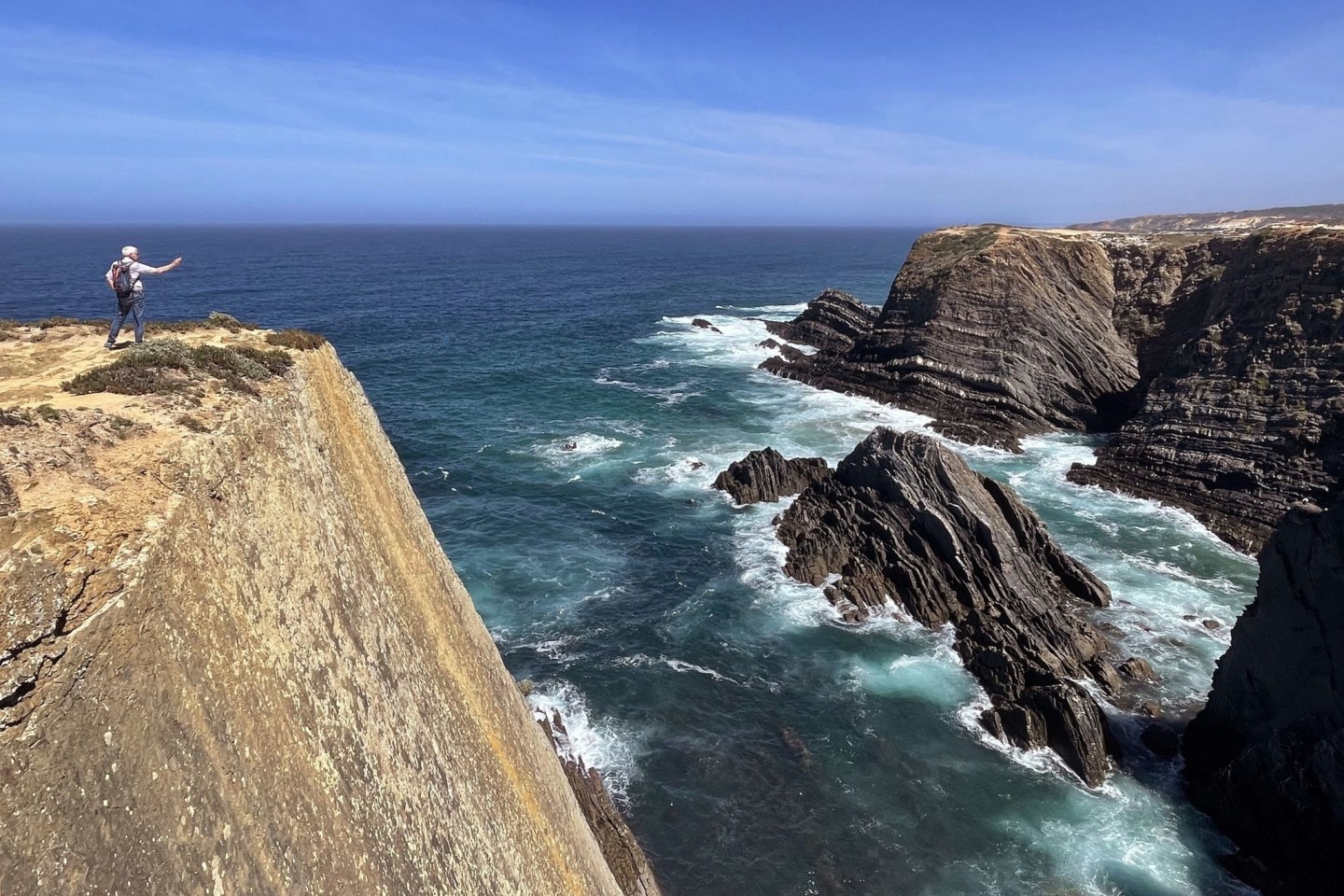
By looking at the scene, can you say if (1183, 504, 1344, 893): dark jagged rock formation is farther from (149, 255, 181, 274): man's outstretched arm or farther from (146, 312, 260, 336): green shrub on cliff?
(149, 255, 181, 274): man's outstretched arm

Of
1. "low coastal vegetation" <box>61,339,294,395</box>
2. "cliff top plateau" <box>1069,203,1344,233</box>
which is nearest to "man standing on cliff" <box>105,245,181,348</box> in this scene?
"low coastal vegetation" <box>61,339,294,395</box>

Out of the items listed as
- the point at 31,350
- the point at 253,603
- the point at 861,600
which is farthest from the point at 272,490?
the point at 861,600

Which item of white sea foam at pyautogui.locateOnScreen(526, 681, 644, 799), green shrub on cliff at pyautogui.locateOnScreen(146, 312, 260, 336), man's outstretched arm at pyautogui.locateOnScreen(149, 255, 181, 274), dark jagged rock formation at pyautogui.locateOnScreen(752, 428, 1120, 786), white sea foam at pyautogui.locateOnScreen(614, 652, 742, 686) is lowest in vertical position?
white sea foam at pyautogui.locateOnScreen(526, 681, 644, 799)

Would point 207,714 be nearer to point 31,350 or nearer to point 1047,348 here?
point 31,350

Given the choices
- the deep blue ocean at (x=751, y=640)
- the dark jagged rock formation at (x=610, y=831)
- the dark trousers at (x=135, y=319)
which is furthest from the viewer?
the deep blue ocean at (x=751, y=640)

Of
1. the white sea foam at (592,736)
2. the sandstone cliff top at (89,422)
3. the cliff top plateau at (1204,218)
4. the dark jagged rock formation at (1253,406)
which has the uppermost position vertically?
the cliff top plateau at (1204,218)

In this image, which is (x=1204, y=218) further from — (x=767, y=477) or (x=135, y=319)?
(x=135, y=319)

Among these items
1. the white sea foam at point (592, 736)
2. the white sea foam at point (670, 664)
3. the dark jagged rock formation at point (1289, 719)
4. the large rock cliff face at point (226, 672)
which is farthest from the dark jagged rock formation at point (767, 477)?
the large rock cliff face at point (226, 672)

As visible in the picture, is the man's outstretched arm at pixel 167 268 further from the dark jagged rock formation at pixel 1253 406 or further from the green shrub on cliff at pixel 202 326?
the dark jagged rock formation at pixel 1253 406
